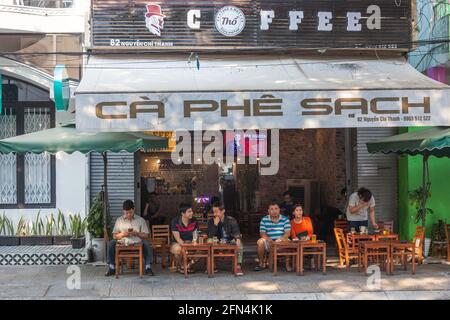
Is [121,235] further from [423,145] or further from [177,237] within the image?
[423,145]

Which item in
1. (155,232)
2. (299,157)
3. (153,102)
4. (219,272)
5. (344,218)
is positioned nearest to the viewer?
(153,102)

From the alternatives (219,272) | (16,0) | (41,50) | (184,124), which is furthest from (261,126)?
(16,0)

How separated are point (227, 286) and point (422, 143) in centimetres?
398

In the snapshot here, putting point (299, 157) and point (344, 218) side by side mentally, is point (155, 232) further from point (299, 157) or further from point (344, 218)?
point (299, 157)

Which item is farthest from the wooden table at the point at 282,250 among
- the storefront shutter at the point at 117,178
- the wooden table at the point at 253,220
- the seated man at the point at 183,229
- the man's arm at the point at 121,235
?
the wooden table at the point at 253,220

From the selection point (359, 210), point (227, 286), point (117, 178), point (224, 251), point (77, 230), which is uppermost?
point (117, 178)

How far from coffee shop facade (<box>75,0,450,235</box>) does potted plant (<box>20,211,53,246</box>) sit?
4.90 feet

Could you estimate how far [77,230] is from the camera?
481 inches

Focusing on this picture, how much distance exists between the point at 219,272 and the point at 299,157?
6695mm

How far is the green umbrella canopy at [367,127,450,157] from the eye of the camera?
951cm

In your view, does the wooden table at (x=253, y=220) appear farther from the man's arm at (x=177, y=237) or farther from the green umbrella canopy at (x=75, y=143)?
the green umbrella canopy at (x=75, y=143)

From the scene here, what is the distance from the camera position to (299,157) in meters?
16.4

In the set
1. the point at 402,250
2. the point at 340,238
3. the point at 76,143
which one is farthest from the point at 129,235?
the point at 402,250

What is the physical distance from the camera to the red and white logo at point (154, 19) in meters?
11.7
